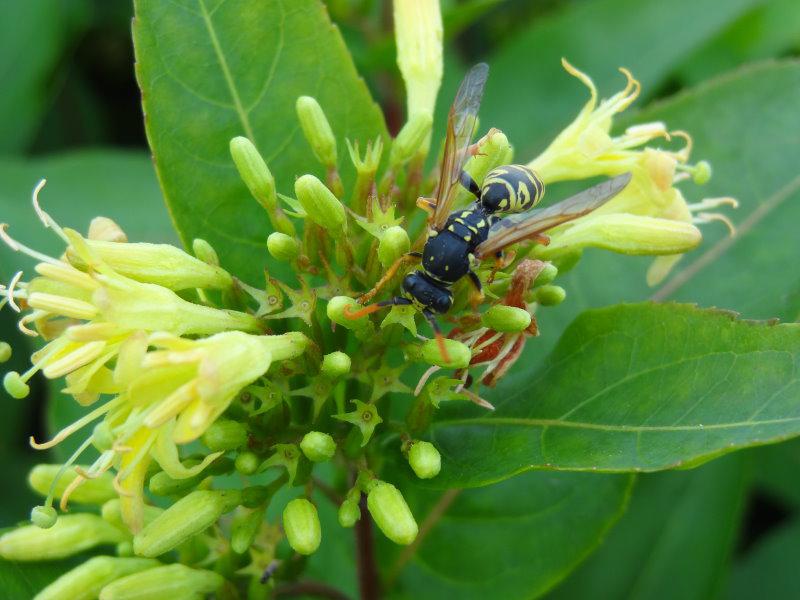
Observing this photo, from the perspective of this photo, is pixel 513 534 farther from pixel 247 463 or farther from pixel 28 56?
pixel 28 56

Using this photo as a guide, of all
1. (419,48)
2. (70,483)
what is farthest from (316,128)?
(70,483)

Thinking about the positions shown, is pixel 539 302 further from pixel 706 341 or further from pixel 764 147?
pixel 764 147

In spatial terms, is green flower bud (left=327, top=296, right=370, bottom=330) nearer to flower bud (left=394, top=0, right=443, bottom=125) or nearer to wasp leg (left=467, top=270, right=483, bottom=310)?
wasp leg (left=467, top=270, right=483, bottom=310)

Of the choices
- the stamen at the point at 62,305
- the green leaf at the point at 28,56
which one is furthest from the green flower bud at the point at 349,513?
the green leaf at the point at 28,56

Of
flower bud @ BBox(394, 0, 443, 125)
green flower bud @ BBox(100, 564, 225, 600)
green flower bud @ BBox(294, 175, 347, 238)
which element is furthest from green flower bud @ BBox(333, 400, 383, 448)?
flower bud @ BBox(394, 0, 443, 125)

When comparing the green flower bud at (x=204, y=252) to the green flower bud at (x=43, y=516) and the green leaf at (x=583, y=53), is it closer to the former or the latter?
the green flower bud at (x=43, y=516)

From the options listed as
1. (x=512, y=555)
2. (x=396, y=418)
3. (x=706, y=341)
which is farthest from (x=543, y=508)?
(x=706, y=341)
